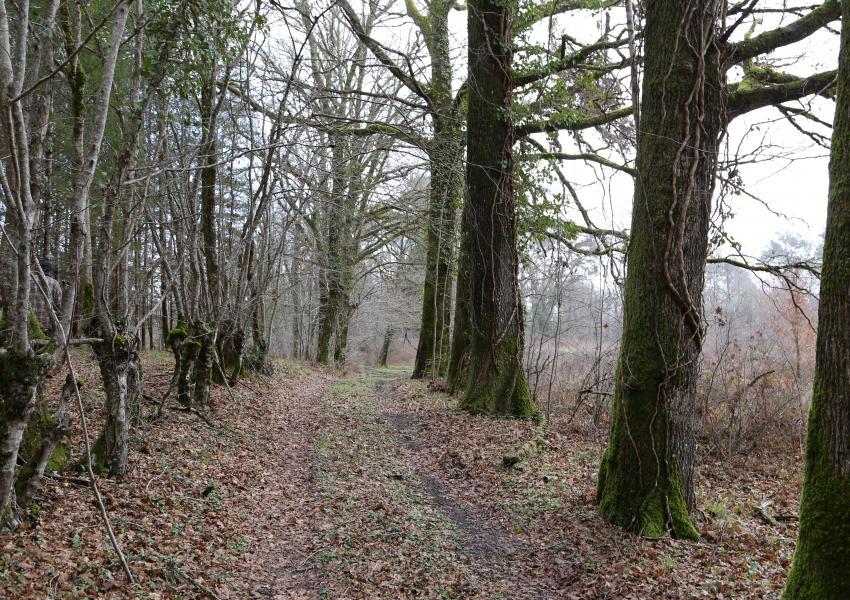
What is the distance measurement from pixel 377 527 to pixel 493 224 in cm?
621

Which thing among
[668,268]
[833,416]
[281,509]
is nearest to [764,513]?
[668,268]

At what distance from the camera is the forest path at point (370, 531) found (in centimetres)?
450

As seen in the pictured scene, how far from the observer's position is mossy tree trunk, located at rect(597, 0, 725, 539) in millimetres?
5234

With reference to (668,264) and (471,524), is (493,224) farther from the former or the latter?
(471,524)

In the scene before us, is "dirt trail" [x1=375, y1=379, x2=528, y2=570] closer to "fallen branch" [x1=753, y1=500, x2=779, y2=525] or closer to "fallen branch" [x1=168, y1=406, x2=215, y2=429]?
"fallen branch" [x1=753, y1=500, x2=779, y2=525]

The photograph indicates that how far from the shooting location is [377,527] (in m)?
5.50

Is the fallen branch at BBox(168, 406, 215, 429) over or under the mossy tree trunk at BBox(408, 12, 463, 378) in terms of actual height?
under

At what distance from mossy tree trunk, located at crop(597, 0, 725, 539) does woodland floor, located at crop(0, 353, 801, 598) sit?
1.64ft

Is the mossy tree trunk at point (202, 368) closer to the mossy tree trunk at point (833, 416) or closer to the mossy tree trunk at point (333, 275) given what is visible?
the mossy tree trunk at point (333, 275)

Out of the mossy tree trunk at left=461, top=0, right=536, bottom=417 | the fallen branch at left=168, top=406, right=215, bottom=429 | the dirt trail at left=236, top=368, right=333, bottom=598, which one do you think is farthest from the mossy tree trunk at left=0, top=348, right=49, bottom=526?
the mossy tree trunk at left=461, top=0, right=536, bottom=417

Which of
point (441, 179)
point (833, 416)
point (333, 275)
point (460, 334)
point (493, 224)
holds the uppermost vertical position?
point (441, 179)

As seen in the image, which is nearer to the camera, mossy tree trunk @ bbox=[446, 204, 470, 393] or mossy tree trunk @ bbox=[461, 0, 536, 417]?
mossy tree trunk @ bbox=[461, 0, 536, 417]

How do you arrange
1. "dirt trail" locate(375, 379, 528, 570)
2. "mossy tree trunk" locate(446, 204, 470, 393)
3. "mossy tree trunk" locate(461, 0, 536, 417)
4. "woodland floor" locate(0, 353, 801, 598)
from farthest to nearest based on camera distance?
"mossy tree trunk" locate(446, 204, 470, 393) < "mossy tree trunk" locate(461, 0, 536, 417) < "dirt trail" locate(375, 379, 528, 570) < "woodland floor" locate(0, 353, 801, 598)

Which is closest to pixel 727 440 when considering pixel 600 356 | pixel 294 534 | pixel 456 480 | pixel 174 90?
pixel 600 356
